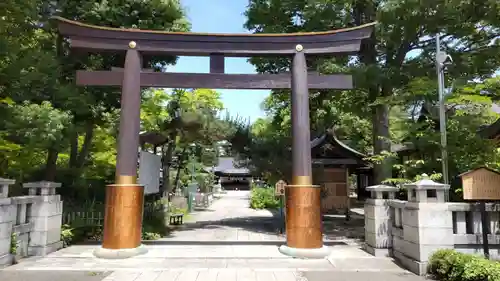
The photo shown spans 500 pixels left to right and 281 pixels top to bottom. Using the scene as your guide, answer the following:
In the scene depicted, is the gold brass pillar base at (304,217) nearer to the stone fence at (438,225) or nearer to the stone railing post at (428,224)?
the stone fence at (438,225)

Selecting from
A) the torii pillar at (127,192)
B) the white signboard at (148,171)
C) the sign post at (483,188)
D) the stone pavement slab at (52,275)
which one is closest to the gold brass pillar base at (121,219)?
the torii pillar at (127,192)

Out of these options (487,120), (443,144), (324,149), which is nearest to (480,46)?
(487,120)

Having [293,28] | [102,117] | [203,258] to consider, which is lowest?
[203,258]

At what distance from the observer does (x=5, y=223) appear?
7.60 m

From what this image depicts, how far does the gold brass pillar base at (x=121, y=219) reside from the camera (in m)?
8.42

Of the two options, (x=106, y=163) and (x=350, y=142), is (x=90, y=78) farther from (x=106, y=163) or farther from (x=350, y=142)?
(x=350, y=142)

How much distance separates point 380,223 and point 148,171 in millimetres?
8196

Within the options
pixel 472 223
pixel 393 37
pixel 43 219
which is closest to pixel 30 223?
pixel 43 219

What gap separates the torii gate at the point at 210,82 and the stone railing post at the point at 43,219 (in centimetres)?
159

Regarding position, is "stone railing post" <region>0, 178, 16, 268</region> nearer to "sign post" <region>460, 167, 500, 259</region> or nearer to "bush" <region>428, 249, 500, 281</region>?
"bush" <region>428, 249, 500, 281</region>

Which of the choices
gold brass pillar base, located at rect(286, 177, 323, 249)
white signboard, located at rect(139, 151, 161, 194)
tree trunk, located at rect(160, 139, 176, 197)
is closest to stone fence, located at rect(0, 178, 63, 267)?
white signboard, located at rect(139, 151, 161, 194)

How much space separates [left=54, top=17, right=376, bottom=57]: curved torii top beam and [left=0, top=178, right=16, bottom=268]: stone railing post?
13.1 feet

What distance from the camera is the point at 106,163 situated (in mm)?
16656

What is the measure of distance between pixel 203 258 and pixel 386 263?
4.25 metres
